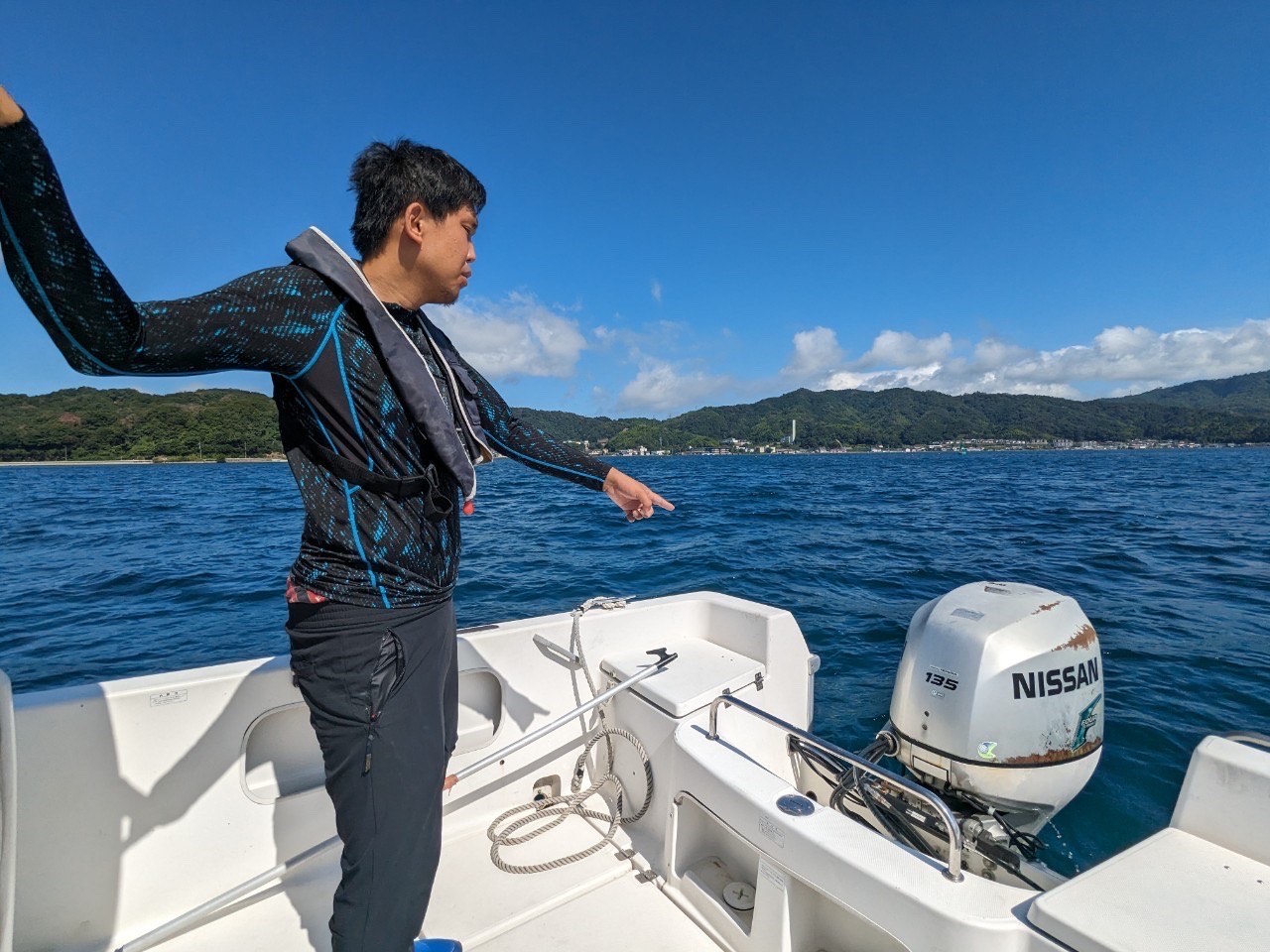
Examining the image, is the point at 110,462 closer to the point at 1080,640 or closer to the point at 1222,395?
the point at 1080,640

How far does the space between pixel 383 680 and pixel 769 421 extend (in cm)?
9797

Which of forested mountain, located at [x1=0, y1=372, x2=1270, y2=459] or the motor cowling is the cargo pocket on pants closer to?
the motor cowling

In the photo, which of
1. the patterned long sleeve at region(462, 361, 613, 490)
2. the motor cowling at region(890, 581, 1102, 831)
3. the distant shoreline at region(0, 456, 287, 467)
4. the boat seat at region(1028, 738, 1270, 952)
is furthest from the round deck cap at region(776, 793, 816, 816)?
the distant shoreline at region(0, 456, 287, 467)

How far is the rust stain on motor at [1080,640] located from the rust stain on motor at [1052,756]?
38 cm

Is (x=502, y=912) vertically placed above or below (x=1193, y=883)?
below

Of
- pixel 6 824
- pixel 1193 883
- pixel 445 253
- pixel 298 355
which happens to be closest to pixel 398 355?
pixel 298 355

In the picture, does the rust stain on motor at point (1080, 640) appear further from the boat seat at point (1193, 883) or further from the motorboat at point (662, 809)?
the boat seat at point (1193, 883)

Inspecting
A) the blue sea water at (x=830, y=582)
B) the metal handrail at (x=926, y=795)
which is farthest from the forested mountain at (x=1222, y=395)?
the metal handrail at (x=926, y=795)

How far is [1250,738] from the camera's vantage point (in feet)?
4.95

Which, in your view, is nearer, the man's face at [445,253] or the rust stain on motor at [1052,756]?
the man's face at [445,253]

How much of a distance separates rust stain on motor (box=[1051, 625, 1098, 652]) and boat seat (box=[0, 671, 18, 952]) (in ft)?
9.85

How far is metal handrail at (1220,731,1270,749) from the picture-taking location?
4.86 ft

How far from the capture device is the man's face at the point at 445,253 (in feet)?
3.84

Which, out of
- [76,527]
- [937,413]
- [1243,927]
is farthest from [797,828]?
[937,413]
